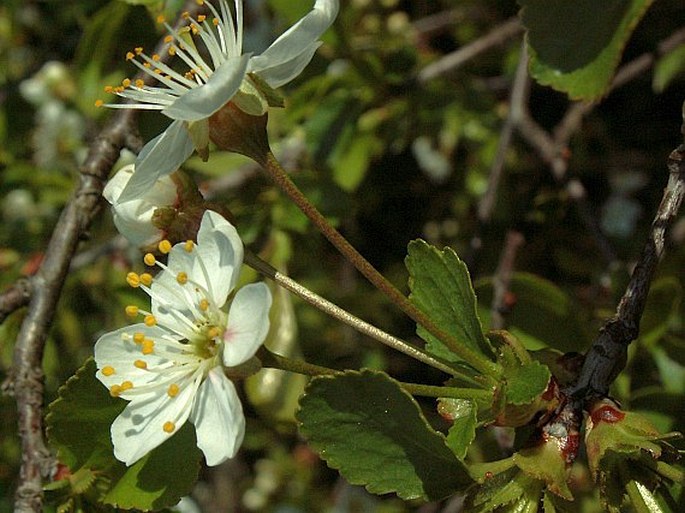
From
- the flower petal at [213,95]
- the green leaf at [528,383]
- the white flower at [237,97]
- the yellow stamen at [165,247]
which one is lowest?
the green leaf at [528,383]

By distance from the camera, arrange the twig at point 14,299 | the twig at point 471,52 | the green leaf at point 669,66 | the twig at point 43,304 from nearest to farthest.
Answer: the twig at point 43,304 < the twig at point 14,299 < the green leaf at point 669,66 < the twig at point 471,52

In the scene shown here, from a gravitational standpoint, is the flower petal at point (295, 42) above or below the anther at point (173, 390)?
above

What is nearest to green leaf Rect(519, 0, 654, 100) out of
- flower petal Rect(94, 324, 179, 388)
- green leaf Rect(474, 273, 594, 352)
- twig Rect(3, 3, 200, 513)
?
green leaf Rect(474, 273, 594, 352)

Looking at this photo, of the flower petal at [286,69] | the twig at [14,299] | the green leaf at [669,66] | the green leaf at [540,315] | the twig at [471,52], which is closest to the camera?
the flower petal at [286,69]

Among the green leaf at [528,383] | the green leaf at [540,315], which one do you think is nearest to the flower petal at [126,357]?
the green leaf at [528,383]

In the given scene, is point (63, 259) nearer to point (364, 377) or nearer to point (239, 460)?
point (364, 377)

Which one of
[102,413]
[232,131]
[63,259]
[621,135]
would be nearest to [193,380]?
[102,413]

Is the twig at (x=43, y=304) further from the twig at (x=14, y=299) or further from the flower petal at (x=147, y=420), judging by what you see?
the flower petal at (x=147, y=420)
